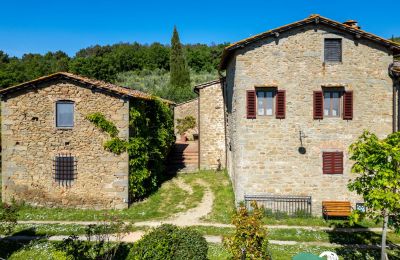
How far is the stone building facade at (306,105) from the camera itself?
48.0 feet

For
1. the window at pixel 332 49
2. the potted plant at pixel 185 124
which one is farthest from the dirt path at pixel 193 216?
the potted plant at pixel 185 124

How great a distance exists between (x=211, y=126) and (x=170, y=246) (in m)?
16.0

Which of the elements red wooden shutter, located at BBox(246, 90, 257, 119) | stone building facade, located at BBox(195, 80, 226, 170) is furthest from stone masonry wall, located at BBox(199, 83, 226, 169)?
red wooden shutter, located at BBox(246, 90, 257, 119)

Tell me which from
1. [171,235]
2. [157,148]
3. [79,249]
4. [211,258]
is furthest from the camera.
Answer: [157,148]

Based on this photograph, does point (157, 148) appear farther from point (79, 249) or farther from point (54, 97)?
point (79, 249)

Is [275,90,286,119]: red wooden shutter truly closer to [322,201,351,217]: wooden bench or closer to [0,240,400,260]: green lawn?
[322,201,351,217]: wooden bench

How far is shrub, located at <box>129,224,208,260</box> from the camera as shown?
7.92 metres

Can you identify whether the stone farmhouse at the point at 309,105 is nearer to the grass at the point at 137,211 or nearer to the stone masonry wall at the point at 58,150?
the grass at the point at 137,211

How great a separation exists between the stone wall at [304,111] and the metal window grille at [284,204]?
0.28m

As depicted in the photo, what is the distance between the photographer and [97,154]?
15727 millimetres

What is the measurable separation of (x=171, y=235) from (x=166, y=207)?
7786 mm

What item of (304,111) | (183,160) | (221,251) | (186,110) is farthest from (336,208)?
(186,110)

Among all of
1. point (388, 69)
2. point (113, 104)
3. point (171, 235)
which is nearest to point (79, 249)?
point (171, 235)

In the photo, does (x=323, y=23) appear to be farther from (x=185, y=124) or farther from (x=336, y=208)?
(x=185, y=124)
